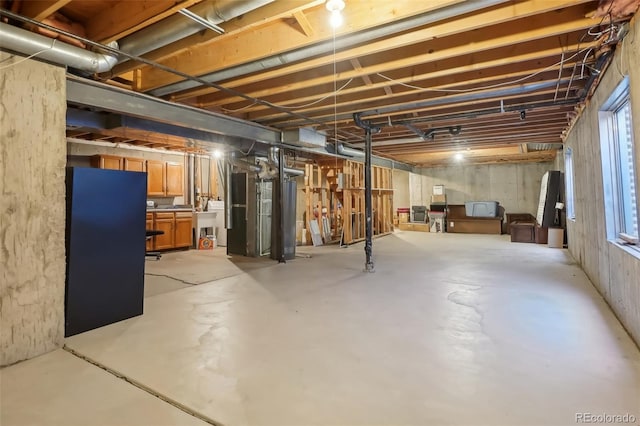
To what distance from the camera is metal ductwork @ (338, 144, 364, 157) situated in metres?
7.00

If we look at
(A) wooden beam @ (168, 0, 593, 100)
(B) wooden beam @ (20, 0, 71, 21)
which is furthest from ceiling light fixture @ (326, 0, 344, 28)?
(B) wooden beam @ (20, 0, 71, 21)

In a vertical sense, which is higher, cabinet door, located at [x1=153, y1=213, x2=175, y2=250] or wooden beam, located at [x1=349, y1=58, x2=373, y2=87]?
wooden beam, located at [x1=349, y1=58, x2=373, y2=87]

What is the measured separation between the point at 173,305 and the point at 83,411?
69.5 inches

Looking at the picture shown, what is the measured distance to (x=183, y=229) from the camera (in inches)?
292

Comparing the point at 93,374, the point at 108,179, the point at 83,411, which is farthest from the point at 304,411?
the point at 108,179

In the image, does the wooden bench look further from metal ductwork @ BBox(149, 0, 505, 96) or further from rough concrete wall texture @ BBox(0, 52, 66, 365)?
rough concrete wall texture @ BBox(0, 52, 66, 365)

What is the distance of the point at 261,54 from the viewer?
9.01 ft

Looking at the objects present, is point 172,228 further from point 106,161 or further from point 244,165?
point 244,165

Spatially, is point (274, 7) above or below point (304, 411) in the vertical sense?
above

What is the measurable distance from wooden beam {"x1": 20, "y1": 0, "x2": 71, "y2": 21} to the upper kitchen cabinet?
5.25 metres

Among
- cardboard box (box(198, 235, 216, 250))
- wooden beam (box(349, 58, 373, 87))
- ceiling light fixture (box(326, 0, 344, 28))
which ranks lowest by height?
cardboard box (box(198, 235, 216, 250))

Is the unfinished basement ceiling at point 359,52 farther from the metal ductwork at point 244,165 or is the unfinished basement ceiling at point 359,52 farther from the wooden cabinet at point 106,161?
the wooden cabinet at point 106,161

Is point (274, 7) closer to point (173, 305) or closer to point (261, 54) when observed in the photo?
point (261, 54)

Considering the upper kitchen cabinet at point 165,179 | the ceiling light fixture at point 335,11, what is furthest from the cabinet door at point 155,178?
the ceiling light fixture at point 335,11
